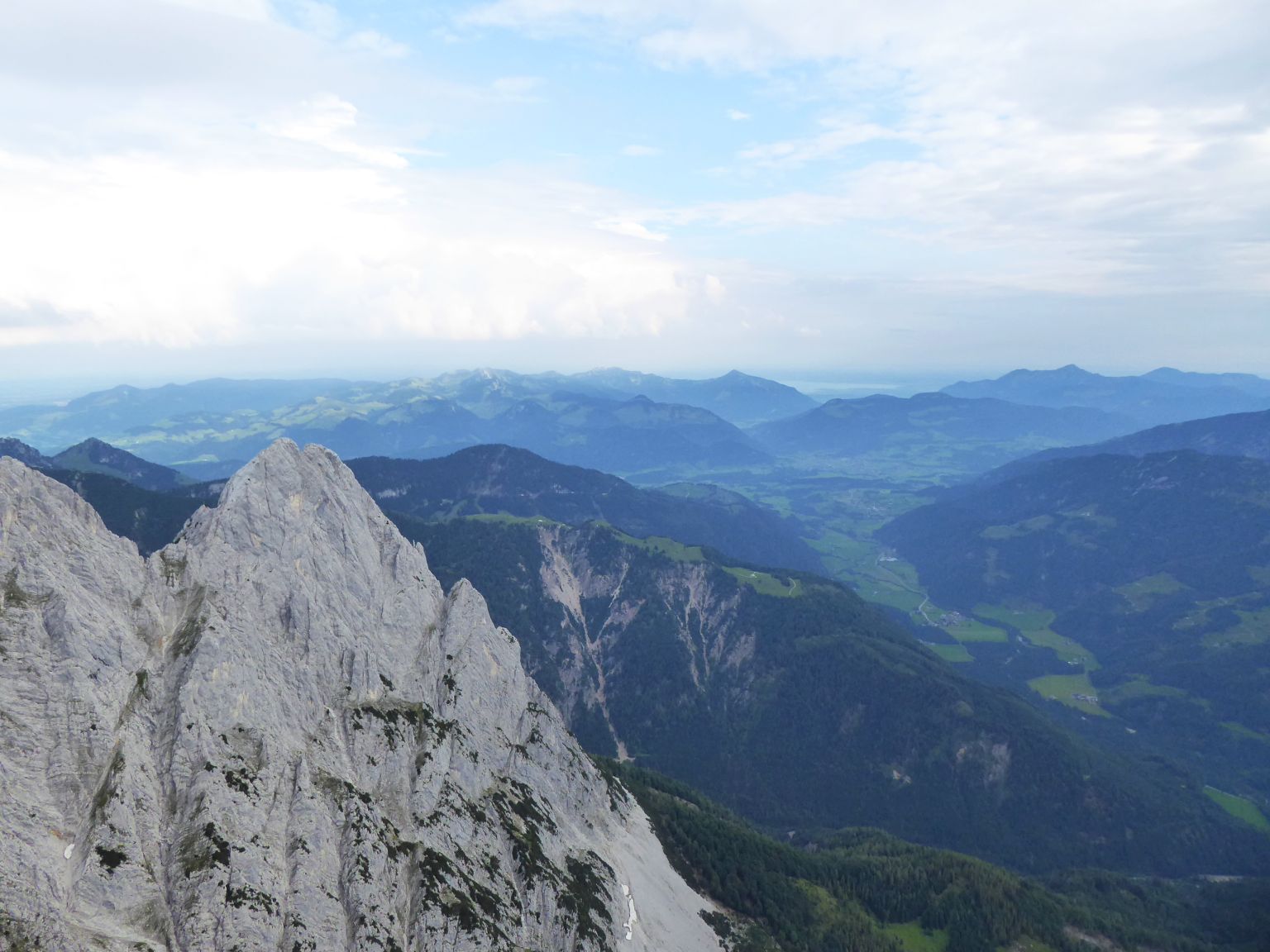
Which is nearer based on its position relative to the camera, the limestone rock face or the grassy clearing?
the limestone rock face

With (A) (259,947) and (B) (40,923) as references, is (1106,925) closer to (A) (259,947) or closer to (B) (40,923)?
(A) (259,947)

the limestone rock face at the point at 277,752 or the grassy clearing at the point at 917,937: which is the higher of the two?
the limestone rock face at the point at 277,752

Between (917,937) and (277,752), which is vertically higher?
Result: (277,752)

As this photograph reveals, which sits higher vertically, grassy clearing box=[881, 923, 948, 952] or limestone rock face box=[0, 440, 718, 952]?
limestone rock face box=[0, 440, 718, 952]

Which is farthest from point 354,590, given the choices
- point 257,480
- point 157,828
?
point 157,828

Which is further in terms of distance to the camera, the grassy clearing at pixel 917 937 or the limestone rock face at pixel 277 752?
the grassy clearing at pixel 917 937

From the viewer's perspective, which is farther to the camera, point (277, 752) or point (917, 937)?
point (917, 937)
